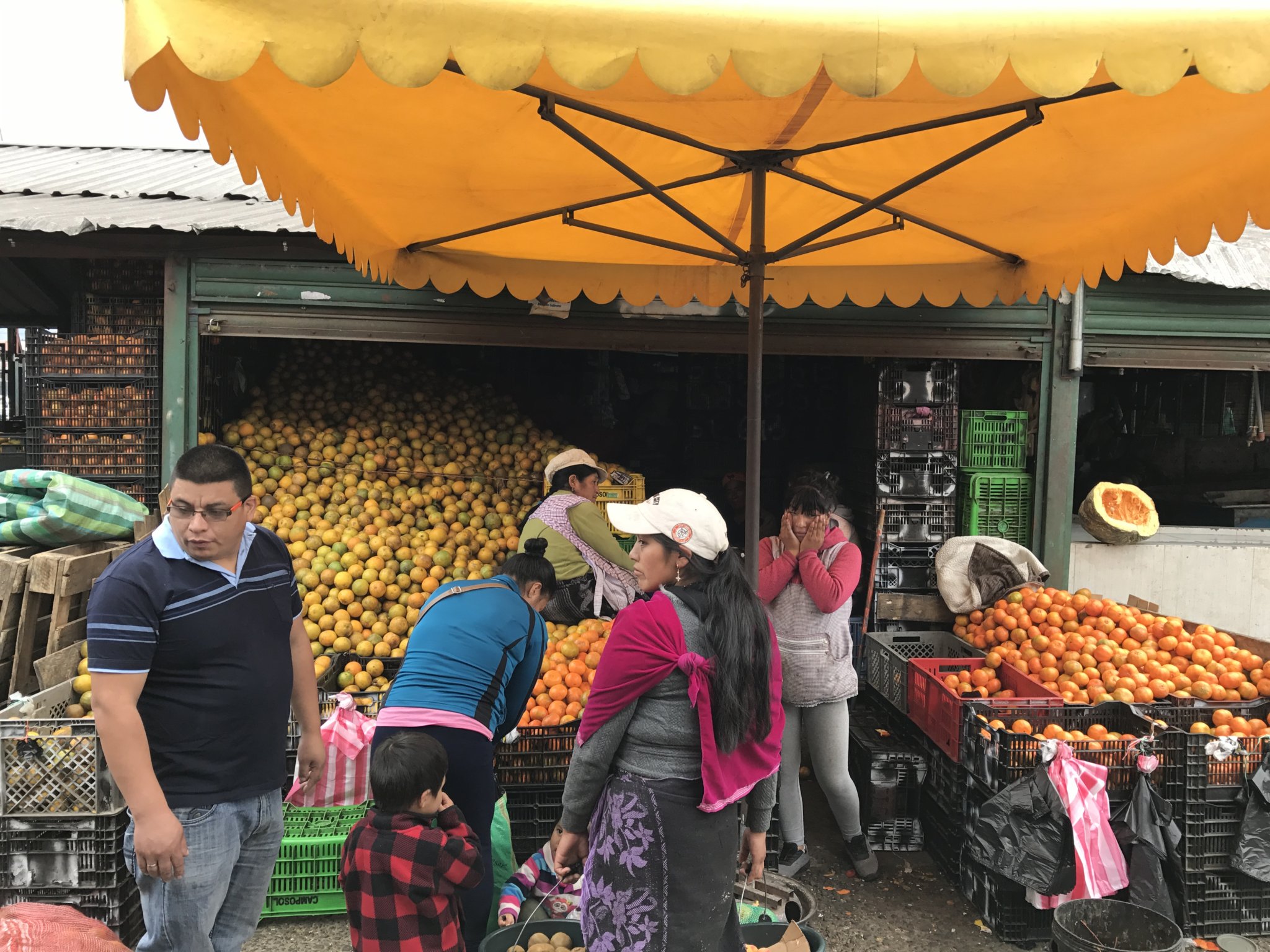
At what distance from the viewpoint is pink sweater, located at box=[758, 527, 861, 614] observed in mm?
4023

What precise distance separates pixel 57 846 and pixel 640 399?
6.57m

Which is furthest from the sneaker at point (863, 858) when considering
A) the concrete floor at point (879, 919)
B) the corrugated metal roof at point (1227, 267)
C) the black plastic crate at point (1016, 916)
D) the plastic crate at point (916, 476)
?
the corrugated metal roof at point (1227, 267)

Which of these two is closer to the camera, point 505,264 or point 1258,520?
point 505,264

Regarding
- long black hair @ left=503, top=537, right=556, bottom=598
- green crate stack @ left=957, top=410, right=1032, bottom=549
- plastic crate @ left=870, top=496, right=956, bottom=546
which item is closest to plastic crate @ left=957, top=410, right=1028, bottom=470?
green crate stack @ left=957, top=410, right=1032, bottom=549

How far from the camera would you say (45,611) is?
189 inches

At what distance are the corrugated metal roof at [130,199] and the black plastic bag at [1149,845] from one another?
4566 mm

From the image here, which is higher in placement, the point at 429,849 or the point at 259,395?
the point at 259,395

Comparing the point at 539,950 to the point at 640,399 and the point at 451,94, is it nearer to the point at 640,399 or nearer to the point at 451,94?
the point at 451,94

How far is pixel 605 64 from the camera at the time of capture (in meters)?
1.88

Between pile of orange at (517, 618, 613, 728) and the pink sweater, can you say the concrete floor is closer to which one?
pile of orange at (517, 618, 613, 728)

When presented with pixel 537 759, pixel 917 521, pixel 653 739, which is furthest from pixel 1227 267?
pixel 653 739

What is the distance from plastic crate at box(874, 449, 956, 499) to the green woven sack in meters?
5.16

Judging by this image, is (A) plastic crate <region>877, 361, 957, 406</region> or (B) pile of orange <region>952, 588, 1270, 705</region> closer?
(B) pile of orange <region>952, 588, 1270, 705</region>

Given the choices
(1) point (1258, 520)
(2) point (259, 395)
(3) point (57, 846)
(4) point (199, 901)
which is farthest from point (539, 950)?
(1) point (1258, 520)
